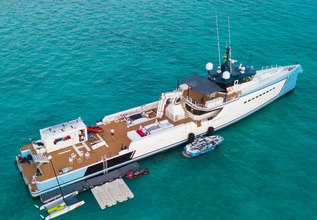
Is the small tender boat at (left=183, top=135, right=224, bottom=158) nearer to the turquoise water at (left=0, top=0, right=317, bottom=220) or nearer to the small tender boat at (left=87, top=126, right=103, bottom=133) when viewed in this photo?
the turquoise water at (left=0, top=0, right=317, bottom=220)

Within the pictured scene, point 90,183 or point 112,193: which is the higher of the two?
point 90,183

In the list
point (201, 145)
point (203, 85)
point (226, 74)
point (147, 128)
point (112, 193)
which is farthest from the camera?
point (226, 74)

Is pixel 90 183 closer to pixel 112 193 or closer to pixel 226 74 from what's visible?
pixel 112 193

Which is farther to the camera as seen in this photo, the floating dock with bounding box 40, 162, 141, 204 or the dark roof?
the dark roof

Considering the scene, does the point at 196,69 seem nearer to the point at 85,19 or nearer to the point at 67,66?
the point at 67,66

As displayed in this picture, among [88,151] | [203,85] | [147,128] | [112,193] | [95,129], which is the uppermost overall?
[203,85]

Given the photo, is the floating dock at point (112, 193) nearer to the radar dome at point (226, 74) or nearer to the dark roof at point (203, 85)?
the dark roof at point (203, 85)

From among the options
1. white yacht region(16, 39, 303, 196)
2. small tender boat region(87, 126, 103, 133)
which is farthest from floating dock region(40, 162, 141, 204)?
small tender boat region(87, 126, 103, 133)

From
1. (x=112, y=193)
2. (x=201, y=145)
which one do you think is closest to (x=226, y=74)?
(x=201, y=145)
